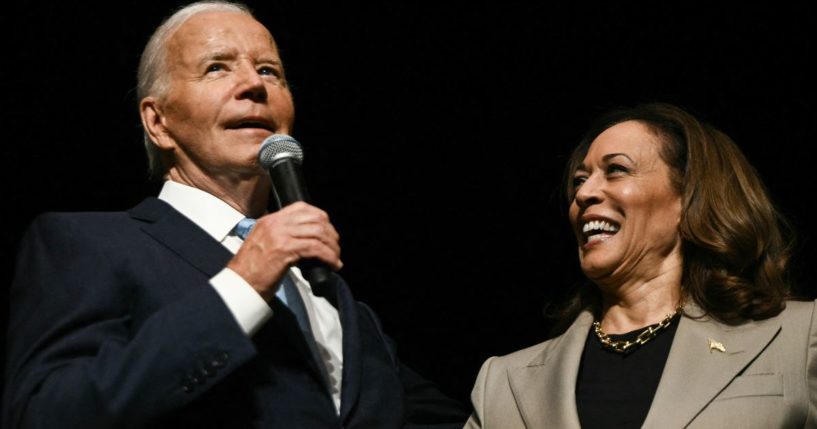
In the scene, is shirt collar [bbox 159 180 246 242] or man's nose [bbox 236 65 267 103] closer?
shirt collar [bbox 159 180 246 242]

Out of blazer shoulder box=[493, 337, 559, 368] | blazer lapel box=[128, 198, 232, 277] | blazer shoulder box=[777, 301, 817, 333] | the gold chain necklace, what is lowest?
blazer shoulder box=[493, 337, 559, 368]

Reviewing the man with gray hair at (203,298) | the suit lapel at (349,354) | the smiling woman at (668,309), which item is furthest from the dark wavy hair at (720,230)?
the suit lapel at (349,354)

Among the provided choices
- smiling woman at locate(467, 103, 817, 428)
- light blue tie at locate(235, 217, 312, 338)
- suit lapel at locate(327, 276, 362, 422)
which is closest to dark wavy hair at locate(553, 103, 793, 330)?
smiling woman at locate(467, 103, 817, 428)

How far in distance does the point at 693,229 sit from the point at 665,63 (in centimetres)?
98

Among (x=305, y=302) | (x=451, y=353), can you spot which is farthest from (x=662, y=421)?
(x=451, y=353)

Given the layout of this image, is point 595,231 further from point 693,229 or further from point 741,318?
Answer: point 741,318

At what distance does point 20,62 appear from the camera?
3041 millimetres

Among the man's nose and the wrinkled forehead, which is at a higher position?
the wrinkled forehead

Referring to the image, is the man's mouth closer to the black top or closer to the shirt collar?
the shirt collar

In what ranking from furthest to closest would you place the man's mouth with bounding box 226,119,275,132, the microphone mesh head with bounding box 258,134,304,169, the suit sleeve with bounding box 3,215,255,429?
the man's mouth with bounding box 226,119,275,132, the microphone mesh head with bounding box 258,134,304,169, the suit sleeve with bounding box 3,215,255,429

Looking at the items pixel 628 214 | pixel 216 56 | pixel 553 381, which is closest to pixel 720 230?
pixel 628 214

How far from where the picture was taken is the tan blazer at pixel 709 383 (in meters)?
2.32

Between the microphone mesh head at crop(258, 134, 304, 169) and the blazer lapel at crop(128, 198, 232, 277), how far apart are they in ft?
0.69

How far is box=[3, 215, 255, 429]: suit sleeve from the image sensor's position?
182 cm
